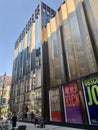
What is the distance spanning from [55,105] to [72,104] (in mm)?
3370

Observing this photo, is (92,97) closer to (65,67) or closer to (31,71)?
(65,67)

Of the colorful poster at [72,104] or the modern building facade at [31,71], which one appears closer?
the colorful poster at [72,104]

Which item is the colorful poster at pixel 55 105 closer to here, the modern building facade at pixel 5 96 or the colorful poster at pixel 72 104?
the colorful poster at pixel 72 104

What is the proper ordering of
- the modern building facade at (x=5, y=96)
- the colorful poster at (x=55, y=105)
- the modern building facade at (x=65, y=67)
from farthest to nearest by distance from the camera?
the modern building facade at (x=5, y=96), the colorful poster at (x=55, y=105), the modern building facade at (x=65, y=67)

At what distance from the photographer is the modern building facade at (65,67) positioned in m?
14.0

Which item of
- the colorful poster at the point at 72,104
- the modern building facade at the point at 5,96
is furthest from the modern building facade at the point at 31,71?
the colorful poster at the point at 72,104

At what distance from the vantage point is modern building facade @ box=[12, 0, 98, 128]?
46.0 feet

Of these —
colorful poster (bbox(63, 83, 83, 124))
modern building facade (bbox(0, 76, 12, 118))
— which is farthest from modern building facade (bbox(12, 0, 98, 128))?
modern building facade (bbox(0, 76, 12, 118))

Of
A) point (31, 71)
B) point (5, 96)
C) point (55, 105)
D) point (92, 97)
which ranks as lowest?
point (55, 105)

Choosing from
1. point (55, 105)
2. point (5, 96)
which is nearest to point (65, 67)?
point (55, 105)

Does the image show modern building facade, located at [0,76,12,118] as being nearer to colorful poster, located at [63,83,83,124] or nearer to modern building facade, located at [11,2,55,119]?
modern building facade, located at [11,2,55,119]

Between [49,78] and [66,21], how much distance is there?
339 inches

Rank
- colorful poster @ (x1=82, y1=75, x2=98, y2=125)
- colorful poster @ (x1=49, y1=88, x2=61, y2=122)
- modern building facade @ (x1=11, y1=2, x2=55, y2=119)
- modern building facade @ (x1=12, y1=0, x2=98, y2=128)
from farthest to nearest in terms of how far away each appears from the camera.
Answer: modern building facade @ (x1=11, y1=2, x2=55, y2=119) → colorful poster @ (x1=49, y1=88, x2=61, y2=122) → modern building facade @ (x1=12, y1=0, x2=98, y2=128) → colorful poster @ (x1=82, y1=75, x2=98, y2=125)

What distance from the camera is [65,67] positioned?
707 inches
